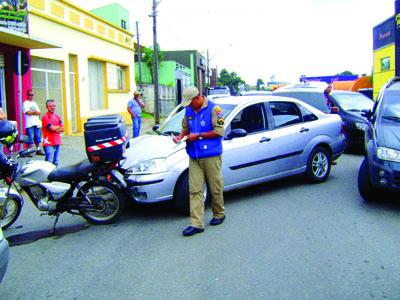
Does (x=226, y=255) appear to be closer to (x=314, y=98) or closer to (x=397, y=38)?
(x=314, y=98)

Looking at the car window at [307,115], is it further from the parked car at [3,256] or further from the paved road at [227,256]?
the parked car at [3,256]

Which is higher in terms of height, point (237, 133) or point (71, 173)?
point (237, 133)

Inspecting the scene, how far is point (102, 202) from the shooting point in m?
5.62

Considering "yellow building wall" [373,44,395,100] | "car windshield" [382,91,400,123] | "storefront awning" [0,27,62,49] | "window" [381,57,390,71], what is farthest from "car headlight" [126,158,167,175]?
"window" [381,57,390,71]

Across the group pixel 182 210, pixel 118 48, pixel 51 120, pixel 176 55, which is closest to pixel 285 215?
pixel 182 210

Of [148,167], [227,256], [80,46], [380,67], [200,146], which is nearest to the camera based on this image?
[227,256]

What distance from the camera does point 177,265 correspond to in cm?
433

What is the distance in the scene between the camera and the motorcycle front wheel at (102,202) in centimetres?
557

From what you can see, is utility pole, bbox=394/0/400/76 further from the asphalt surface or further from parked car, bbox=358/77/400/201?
the asphalt surface

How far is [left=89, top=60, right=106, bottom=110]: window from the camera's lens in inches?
767

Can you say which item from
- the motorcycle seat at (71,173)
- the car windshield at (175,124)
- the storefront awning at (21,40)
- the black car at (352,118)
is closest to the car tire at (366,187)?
the car windshield at (175,124)

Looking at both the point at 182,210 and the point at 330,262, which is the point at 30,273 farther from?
the point at 330,262

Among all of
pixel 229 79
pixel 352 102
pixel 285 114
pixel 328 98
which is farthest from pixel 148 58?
pixel 229 79

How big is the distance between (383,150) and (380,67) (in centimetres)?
2322
